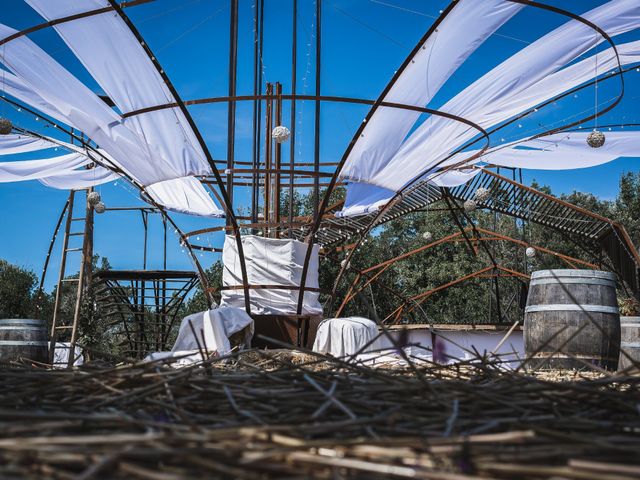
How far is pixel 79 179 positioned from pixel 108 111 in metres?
4.46

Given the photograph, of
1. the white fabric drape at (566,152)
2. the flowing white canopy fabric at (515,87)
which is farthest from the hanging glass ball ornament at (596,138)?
the white fabric drape at (566,152)

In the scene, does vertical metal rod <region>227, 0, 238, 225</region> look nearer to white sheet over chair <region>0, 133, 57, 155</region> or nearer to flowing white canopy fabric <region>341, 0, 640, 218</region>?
flowing white canopy fabric <region>341, 0, 640, 218</region>

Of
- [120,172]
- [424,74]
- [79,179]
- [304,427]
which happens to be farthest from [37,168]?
[304,427]

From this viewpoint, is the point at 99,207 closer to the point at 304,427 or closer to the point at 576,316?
the point at 576,316

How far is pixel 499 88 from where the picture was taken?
29.8ft

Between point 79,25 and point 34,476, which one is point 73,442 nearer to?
point 34,476

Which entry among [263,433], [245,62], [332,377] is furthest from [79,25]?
[245,62]

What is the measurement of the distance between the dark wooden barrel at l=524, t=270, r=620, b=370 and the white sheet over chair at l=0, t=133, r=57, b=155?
24.4ft

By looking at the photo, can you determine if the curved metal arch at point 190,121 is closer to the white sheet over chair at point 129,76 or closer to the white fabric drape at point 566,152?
the white sheet over chair at point 129,76

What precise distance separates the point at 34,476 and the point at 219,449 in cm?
24

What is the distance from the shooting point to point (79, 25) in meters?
7.84

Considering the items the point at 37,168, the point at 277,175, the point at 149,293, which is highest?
the point at 37,168

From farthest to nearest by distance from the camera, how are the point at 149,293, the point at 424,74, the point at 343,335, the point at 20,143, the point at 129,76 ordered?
1. the point at 149,293
2. the point at 20,143
3. the point at 129,76
4. the point at 424,74
5. the point at 343,335

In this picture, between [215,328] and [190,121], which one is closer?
[215,328]
